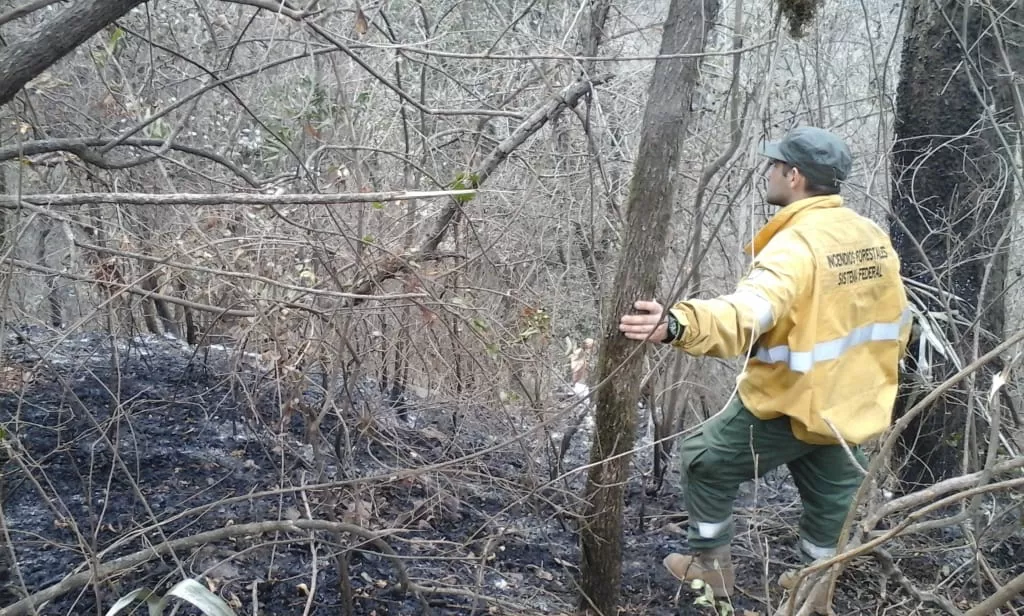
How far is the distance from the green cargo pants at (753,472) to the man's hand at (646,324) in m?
0.85

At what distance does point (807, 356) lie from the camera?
2.73 m

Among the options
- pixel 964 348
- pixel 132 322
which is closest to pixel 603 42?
pixel 964 348

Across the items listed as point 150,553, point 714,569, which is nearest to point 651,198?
point 714,569

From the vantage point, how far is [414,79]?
5863 mm

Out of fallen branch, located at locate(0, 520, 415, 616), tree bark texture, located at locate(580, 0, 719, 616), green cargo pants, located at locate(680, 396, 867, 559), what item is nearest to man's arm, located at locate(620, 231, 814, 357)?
tree bark texture, located at locate(580, 0, 719, 616)

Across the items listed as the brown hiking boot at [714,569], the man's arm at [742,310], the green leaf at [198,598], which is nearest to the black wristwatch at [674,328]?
the man's arm at [742,310]

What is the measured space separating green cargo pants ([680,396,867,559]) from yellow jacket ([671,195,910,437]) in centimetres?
11

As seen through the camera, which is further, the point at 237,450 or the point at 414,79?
the point at 414,79

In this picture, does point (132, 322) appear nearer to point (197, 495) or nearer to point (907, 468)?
point (197, 495)

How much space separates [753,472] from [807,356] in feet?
2.06

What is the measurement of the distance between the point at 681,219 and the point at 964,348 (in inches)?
59.5

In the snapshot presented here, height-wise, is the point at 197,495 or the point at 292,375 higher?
the point at 292,375

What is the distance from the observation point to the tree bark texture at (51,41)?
209 cm

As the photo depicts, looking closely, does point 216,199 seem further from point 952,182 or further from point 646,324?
point 952,182
